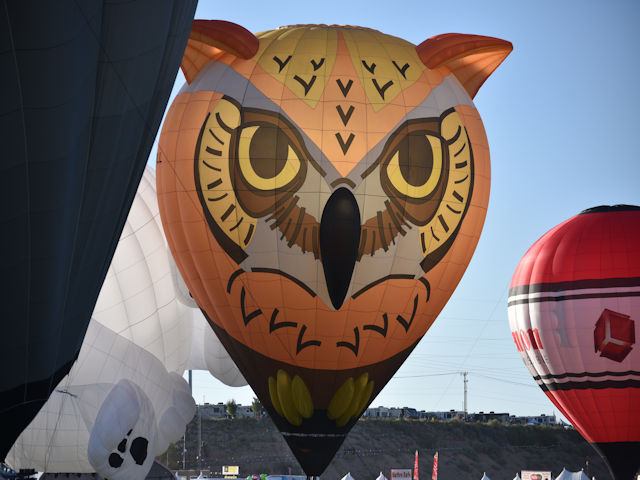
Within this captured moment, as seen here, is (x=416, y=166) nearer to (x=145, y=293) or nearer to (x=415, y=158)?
Answer: (x=415, y=158)

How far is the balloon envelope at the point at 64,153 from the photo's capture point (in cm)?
682

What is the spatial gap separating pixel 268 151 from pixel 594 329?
9991 millimetres

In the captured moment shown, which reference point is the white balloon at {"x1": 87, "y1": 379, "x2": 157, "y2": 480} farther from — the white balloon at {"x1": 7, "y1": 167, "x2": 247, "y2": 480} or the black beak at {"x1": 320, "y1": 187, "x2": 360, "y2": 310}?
the black beak at {"x1": 320, "y1": 187, "x2": 360, "y2": 310}

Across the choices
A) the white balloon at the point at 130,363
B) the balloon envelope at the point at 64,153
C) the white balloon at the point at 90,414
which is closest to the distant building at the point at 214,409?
the white balloon at the point at 130,363

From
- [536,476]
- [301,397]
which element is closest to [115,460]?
[301,397]

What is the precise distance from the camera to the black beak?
15.9 meters

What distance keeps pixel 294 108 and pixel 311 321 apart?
316 cm

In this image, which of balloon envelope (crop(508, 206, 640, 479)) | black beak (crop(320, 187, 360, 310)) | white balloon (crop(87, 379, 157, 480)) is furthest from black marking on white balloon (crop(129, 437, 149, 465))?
balloon envelope (crop(508, 206, 640, 479))

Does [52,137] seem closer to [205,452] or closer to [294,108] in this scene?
[294,108]

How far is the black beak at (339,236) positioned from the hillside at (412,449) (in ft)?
113

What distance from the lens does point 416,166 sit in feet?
53.4

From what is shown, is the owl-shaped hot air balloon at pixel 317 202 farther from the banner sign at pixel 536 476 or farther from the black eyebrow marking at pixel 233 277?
the banner sign at pixel 536 476

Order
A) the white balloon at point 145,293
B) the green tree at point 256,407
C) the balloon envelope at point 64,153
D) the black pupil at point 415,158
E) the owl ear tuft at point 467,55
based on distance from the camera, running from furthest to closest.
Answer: the green tree at point 256,407, the white balloon at point 145,293, the owl ear tuft at point 467,55, the black pupil at point 415,158, the balloon envelope at point 64,153

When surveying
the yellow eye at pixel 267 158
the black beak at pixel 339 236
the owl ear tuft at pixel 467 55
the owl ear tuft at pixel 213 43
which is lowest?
the black beak at pixel 339 236
